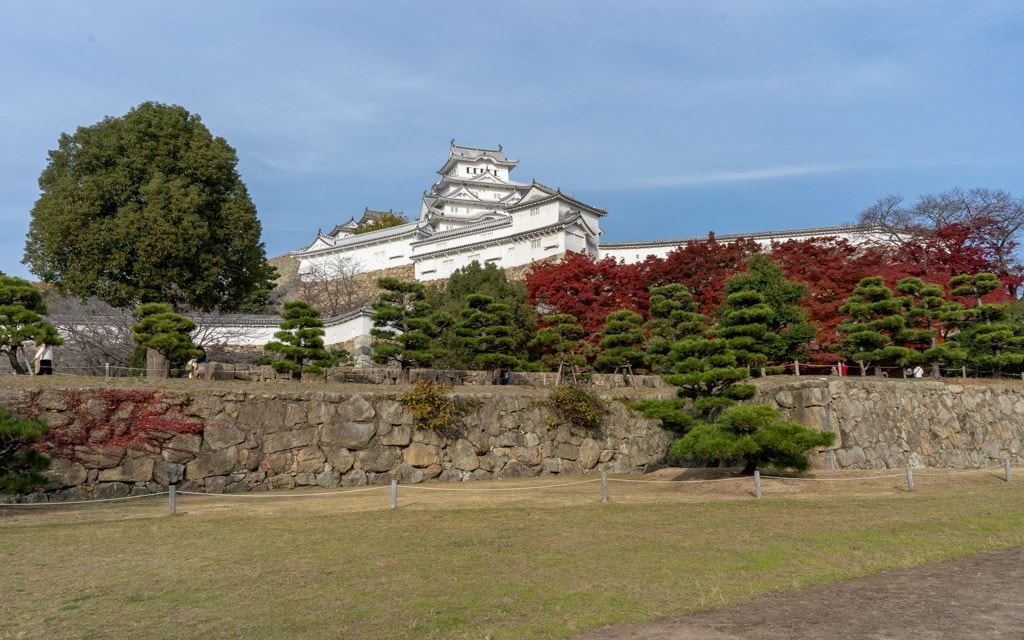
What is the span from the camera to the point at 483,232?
4856 centimetres

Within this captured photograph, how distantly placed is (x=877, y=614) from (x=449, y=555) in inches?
192

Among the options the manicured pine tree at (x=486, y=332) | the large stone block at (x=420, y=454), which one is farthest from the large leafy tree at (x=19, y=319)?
the manicured pine tree at (x=486, y=332)

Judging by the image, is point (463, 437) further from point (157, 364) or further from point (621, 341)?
point (157, 364)

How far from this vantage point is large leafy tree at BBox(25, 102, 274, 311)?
1961cm

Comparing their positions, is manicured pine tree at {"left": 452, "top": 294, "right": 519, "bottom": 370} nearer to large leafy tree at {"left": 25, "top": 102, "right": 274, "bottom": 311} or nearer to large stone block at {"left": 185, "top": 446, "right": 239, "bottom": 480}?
large leafy tree at {"left": 25, "top": 102, "right": 274, "bottom": 311}

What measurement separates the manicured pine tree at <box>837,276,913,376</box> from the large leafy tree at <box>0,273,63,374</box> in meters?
21.4

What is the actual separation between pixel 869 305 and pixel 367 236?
135 ft

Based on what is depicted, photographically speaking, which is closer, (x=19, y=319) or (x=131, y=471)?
(x=131, y=471)

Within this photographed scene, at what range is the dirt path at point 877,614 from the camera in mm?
6059

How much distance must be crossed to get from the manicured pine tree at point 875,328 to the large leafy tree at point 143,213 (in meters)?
18.5

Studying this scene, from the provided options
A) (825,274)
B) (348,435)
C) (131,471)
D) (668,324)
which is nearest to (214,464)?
(131,471)

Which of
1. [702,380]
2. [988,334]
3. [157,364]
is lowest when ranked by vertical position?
[702,380]

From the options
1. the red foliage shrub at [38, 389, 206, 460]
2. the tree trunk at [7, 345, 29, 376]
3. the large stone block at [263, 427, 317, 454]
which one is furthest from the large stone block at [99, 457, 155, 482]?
the tree trunk at [7, 345, 29, 376]

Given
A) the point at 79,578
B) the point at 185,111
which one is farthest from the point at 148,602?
the point at 185,111
